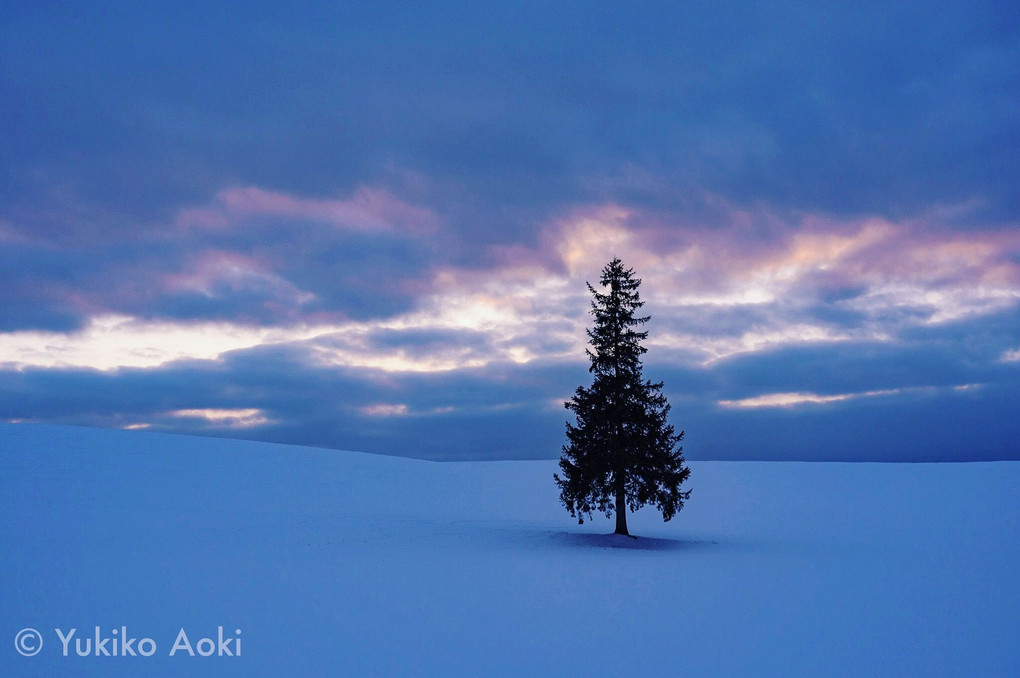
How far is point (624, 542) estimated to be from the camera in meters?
26.7

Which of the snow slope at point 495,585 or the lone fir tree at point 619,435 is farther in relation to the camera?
the lone fir tree at point 619,435

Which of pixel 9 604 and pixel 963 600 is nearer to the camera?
pixel 9 604

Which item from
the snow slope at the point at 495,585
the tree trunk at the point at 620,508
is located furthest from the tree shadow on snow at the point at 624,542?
the tree trunk at the point at 620,508

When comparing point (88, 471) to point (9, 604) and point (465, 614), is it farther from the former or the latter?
point (465, 614)

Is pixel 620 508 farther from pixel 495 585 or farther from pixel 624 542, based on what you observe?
pixel 495 585

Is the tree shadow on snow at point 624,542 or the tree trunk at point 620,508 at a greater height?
the tree trunk at point 620,508

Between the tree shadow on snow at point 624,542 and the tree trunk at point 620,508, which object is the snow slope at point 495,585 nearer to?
the tree shadow on snow at point 624,542

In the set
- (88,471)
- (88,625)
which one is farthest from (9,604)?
(88,471)

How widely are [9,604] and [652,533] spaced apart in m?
25.0

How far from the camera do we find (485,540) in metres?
25.6

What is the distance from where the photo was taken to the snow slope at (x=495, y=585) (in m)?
11.2

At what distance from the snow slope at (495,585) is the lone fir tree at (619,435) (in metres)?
1.98

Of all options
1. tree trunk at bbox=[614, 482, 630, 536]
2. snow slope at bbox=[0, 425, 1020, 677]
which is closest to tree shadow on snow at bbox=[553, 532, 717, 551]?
snow slope at bbox=[0, 425, 1020, 677]

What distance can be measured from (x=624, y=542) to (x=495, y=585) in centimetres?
1134
